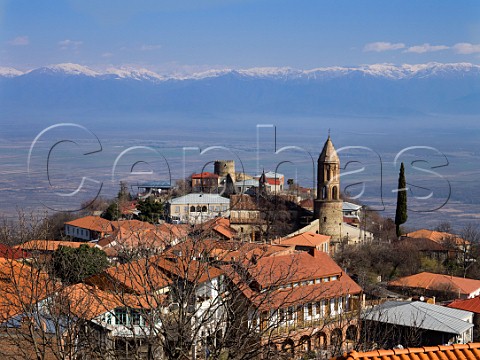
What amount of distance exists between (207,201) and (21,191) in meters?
27.9

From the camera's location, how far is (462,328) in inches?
816

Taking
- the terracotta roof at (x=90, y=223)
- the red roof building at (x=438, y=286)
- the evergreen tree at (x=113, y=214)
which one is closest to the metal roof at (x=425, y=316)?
the red roof building at (x=438, y=286)

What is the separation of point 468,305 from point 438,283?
A: 300 cm

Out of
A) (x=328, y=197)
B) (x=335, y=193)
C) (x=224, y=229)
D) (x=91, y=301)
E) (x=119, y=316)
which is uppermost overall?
(x=91, y=301)

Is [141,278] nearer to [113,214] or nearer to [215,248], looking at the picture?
[215,248]

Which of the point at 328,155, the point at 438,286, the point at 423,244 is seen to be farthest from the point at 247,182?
the point at 438,286

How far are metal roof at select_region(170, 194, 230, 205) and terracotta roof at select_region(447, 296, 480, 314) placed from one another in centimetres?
1940

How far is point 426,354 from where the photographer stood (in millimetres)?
7230

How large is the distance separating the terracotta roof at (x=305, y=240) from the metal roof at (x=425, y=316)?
28.3 feet

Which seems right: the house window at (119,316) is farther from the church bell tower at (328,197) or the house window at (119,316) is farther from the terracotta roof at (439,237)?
the church bell tower at (328,197)

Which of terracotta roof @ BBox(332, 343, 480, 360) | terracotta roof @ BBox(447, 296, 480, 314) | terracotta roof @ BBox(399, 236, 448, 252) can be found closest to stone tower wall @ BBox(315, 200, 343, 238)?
terracotta roof @ BBox(399, 236, 448, 252)

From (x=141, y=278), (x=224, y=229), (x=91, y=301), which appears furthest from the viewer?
(x=224, y=229)

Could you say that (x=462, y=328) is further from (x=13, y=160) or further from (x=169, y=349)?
(x=13, y=160)

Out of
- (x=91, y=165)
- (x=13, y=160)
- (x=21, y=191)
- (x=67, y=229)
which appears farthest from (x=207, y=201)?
(x=13, y=160)
